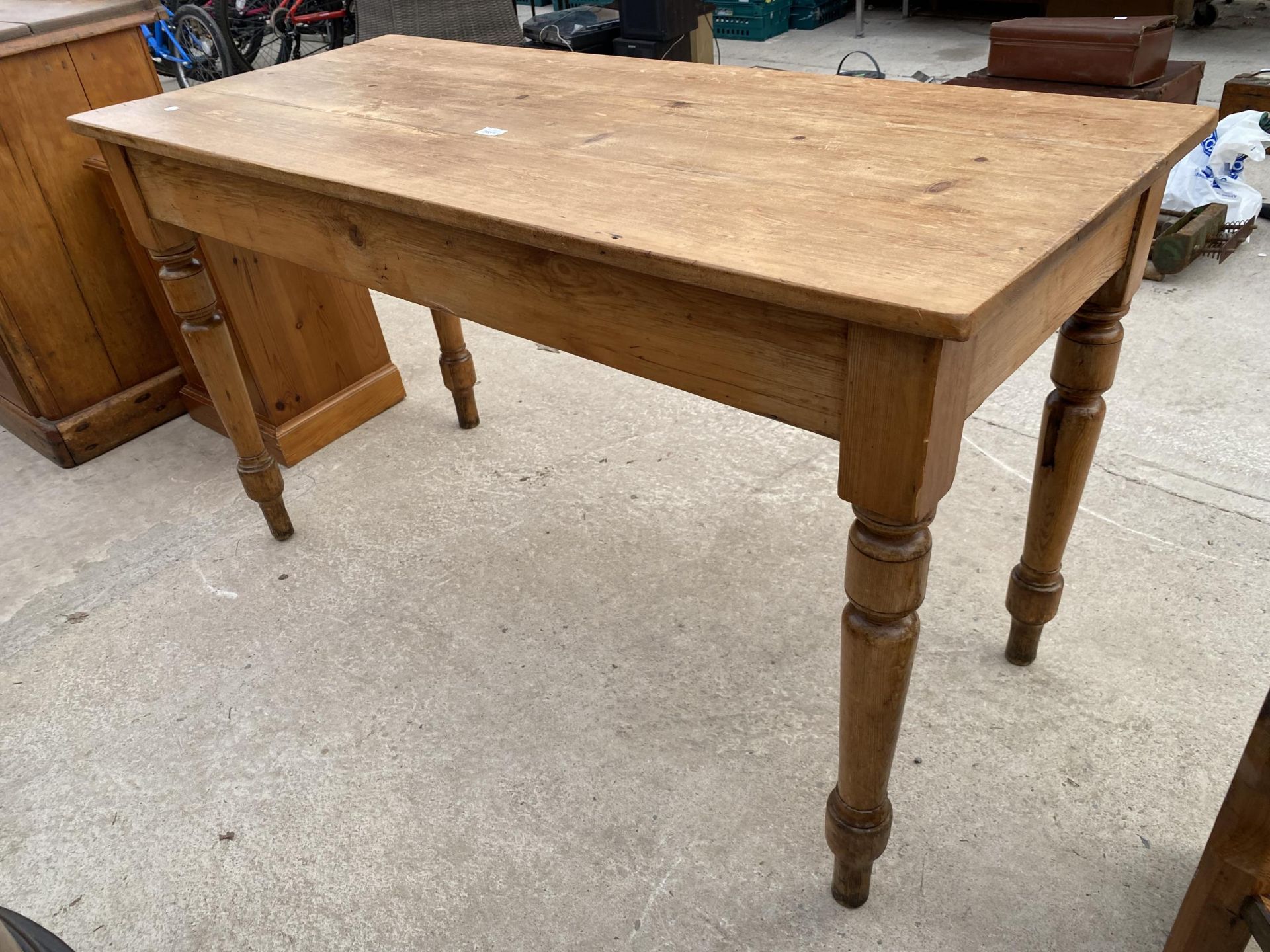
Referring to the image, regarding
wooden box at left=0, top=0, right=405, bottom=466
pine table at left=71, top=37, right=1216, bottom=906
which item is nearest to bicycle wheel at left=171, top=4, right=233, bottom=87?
wooden box at left=0, top=0, right=405, bottom=466

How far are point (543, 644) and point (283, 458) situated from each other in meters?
0.90

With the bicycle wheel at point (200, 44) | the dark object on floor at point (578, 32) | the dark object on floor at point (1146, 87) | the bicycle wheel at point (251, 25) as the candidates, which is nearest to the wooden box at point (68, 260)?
the dark object on floor at point (578, 32)

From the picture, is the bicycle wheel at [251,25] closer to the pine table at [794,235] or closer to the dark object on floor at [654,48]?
the dark object on floor at [654,48]

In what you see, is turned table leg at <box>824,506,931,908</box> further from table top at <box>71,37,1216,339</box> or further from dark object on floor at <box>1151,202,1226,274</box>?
dark object on floor at <box>1151,202,1226,274</box>

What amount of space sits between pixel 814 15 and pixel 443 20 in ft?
10.5

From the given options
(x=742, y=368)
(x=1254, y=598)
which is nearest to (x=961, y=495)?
(x=1254, y=598)

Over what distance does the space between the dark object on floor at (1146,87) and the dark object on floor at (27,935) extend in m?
2.80

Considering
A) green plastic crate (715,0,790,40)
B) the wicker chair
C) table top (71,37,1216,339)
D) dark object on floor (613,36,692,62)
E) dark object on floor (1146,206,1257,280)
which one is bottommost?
dark object on floor (1146,206,1257,280)

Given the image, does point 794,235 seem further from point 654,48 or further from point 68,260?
point 654,48

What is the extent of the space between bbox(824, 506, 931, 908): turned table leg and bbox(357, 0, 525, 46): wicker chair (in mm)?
2526

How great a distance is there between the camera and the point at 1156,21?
8.79ft

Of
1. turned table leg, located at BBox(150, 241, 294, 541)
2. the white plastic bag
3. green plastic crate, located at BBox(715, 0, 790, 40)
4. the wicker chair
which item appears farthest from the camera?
green plastic crate, located at BBox(715, 0, 790, 40)

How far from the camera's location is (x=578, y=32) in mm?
3797

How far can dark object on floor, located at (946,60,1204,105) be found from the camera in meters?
2.73
